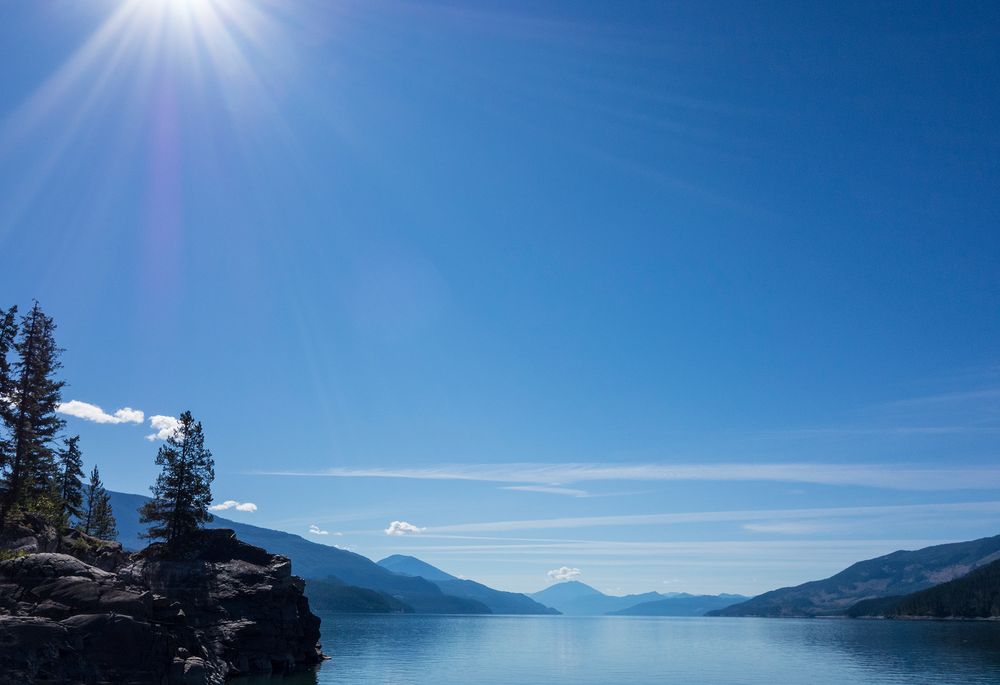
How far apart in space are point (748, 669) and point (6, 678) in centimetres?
9118

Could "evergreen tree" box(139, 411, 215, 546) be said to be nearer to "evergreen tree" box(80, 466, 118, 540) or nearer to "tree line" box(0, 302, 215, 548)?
"tree line" box(0, 302, 215, 548)

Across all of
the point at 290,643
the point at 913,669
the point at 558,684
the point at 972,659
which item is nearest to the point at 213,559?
the point at 290,643

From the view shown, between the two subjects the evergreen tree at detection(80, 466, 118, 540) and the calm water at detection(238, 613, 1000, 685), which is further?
the evergreen tree at detection(80, 466, 118, 540)

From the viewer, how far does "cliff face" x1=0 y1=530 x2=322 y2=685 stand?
151 feet

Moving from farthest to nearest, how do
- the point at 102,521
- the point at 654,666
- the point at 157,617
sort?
1. the point at 102,521
2. the point at 654,666
3. the point at 157,617

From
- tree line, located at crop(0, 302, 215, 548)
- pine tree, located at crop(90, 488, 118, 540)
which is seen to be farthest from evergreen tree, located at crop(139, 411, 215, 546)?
pine tree, located at crop(90, 488, 118, 540)

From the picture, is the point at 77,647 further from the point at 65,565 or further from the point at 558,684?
the point at 558,684

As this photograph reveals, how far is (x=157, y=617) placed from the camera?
2259 inches

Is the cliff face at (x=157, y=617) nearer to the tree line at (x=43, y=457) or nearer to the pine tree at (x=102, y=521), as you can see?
the tree line at (x=43, y=457)

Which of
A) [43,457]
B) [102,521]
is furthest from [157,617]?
[102,521]

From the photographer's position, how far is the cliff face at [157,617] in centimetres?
4606

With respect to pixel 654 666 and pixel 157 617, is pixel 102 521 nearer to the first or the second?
pixel 157 617

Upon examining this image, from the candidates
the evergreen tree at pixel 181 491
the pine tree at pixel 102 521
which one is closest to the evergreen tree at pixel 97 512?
the pine tree at pixel 102 521

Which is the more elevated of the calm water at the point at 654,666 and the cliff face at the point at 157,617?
the cliff face at the point at 157,617
